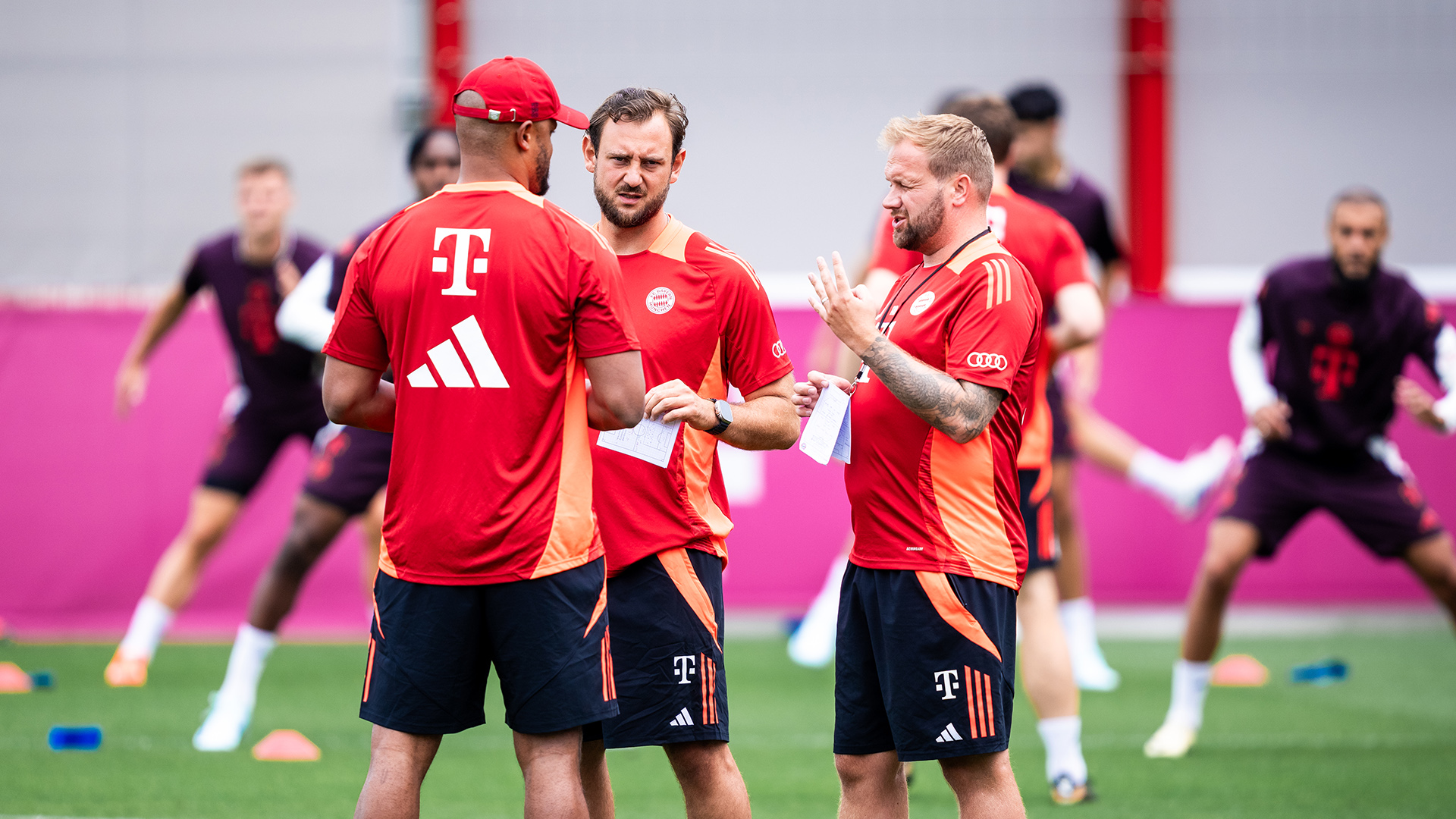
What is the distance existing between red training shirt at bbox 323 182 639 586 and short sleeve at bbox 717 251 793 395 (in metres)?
0.62

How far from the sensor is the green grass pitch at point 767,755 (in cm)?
525

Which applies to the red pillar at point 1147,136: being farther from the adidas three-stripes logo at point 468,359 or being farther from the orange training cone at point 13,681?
the adidas three-stripes logo at point 468,359

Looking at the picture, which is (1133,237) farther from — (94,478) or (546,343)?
(546,343)

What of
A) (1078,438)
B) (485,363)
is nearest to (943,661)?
(485,363)

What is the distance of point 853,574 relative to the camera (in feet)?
12.5

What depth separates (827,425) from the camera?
12.1ft

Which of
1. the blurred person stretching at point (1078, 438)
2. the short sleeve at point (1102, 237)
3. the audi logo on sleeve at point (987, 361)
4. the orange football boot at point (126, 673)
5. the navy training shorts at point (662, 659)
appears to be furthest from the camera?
the short sleeve at point (1102, 237)

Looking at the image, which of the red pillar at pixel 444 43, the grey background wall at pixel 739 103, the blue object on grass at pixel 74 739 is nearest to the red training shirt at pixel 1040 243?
the blue object on grass at pixel 74 739

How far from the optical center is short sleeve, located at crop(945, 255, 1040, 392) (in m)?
3.48

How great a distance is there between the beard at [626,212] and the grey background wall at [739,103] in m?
8.72

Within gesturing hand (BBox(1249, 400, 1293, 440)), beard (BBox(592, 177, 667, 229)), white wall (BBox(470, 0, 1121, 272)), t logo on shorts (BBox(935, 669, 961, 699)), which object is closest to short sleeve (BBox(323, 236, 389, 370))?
beard (BBox(592, 177, 667, 229))

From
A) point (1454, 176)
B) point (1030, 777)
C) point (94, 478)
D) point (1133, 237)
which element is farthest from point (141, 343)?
point (1454, 176)

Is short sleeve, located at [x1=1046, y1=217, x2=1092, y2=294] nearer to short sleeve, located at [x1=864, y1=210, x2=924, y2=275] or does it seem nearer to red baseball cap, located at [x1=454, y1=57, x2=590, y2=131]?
short sleeve, located at [x1=864, y1=210, x2=924, y2=275]

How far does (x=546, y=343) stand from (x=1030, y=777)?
10.7 ft
